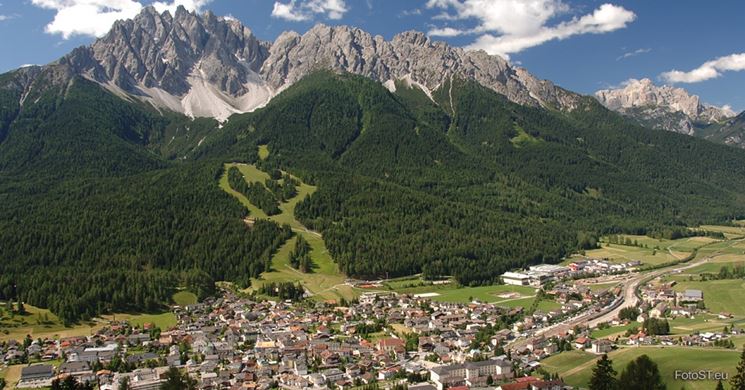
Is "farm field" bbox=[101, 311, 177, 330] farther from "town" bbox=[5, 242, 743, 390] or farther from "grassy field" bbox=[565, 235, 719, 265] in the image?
"grassy field" bbox=[565, 235, 719, 265]

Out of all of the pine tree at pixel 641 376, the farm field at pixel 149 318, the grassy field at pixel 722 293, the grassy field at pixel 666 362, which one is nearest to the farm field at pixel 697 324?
the grassy field at pixel 722 293

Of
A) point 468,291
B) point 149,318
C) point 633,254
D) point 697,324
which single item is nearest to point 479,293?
point 468,291

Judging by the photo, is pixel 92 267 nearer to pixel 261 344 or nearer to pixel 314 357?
pixel 261 344

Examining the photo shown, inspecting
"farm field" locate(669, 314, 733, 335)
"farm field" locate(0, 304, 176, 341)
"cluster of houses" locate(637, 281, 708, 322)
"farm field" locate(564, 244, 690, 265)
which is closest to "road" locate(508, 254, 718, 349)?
"cluster of houses" locate(637, 281, 708, 322)

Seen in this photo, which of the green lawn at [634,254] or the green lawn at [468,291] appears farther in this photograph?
the green lawn at [634,254]

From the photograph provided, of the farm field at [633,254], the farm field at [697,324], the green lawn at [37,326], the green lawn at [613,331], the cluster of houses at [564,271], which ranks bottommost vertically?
the green lawn at [613,331]

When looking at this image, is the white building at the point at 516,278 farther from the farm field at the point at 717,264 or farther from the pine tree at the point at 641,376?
the pine tree at the point at 641,376

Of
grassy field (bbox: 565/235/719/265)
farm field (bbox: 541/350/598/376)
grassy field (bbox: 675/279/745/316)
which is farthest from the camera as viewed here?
grassy field (bbox: 565/235/719/265)
